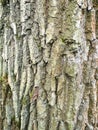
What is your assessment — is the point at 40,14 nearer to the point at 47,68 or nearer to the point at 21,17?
the point at 21,17

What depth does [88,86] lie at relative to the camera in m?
1.63

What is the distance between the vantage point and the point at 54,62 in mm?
1583

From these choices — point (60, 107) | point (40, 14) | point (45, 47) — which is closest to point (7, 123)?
point (60, 107)

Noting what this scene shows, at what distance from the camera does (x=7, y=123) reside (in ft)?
5.89

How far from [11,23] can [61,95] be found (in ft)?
1.56

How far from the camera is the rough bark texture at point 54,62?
155 centimetres

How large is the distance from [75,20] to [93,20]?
13cm

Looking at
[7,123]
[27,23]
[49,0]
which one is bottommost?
[7,123]

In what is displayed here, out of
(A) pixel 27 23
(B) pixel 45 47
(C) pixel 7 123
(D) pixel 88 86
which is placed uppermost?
(A) pixel 27 23

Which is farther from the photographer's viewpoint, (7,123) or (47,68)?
(7,123)

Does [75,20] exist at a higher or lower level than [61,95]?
higher

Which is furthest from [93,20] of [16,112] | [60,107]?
[16,112]

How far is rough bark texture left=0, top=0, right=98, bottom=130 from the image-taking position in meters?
1.55

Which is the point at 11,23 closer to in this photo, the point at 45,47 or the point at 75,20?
the point at 45,47
